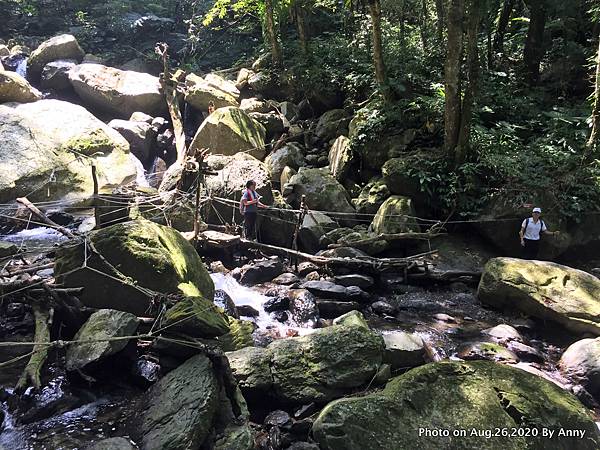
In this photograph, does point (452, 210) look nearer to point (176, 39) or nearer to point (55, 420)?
point (55, 420)

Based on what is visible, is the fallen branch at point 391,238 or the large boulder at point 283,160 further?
the large boulder at point 283,160

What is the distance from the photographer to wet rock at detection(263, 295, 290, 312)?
26.0ft

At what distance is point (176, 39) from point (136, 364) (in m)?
21.6

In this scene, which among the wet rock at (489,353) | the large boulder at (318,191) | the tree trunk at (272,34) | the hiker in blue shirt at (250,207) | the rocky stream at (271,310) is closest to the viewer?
the rocky stream at (271,310)

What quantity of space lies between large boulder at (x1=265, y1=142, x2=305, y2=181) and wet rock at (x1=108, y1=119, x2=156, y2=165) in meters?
4.65

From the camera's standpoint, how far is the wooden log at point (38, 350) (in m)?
4.53

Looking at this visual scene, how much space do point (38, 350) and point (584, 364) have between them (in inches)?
267

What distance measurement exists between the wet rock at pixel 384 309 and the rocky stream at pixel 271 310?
0.04 metres

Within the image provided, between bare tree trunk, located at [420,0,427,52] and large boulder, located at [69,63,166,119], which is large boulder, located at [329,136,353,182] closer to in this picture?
bare tree trunk, located at [420,0,427,52]

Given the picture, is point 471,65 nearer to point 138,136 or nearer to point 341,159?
point 341,159

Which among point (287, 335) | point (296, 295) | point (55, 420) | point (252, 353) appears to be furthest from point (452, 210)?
point (55, 420)

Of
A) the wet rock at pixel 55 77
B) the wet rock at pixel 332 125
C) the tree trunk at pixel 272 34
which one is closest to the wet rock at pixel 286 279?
the wet rock at pixel 332 125

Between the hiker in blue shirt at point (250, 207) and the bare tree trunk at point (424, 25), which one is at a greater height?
the bare tree trunk at point (424, 25)

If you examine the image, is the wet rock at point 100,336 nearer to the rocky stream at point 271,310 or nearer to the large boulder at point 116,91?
the rocky stream at point 271,310
